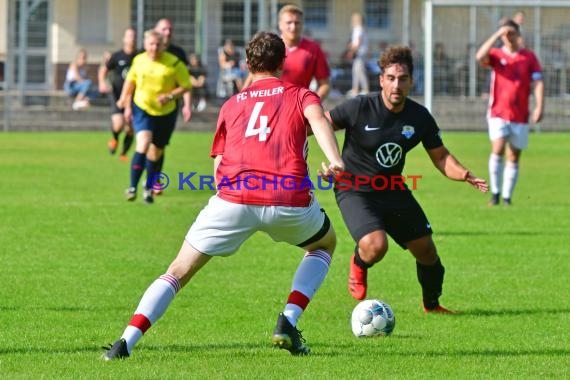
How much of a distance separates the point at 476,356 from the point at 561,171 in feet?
51.2

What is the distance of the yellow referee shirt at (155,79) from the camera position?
16.1 metres

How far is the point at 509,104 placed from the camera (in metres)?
16.7

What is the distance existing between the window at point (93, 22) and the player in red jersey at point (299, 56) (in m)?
24.9

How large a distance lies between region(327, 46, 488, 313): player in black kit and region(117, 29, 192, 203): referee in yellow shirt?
7.28m

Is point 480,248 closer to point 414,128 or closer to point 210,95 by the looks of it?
point 414,128

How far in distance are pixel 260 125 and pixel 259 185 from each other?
1.11 feet

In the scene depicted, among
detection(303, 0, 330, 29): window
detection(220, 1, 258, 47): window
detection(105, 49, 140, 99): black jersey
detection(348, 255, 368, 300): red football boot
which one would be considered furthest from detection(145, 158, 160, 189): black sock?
detection(303, 0, 330, 29): window

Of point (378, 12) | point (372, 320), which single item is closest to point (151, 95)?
point (372, 320)

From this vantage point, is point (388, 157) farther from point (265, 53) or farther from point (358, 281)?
point (265, 53)

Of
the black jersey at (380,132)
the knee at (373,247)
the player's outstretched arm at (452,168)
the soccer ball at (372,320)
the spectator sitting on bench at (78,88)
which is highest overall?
the spectator sitting on bench at (78,88)

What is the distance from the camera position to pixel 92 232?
523 inches

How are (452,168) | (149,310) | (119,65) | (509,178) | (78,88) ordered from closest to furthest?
(149,310) < (452,168) < (509,178) < (119,65) < (78,88)

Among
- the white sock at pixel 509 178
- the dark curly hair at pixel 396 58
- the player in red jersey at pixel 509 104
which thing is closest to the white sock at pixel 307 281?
the dark curly hair at pixel 396 58

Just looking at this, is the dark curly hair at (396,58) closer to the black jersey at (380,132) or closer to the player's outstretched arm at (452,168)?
the black jersey at (380,132)
